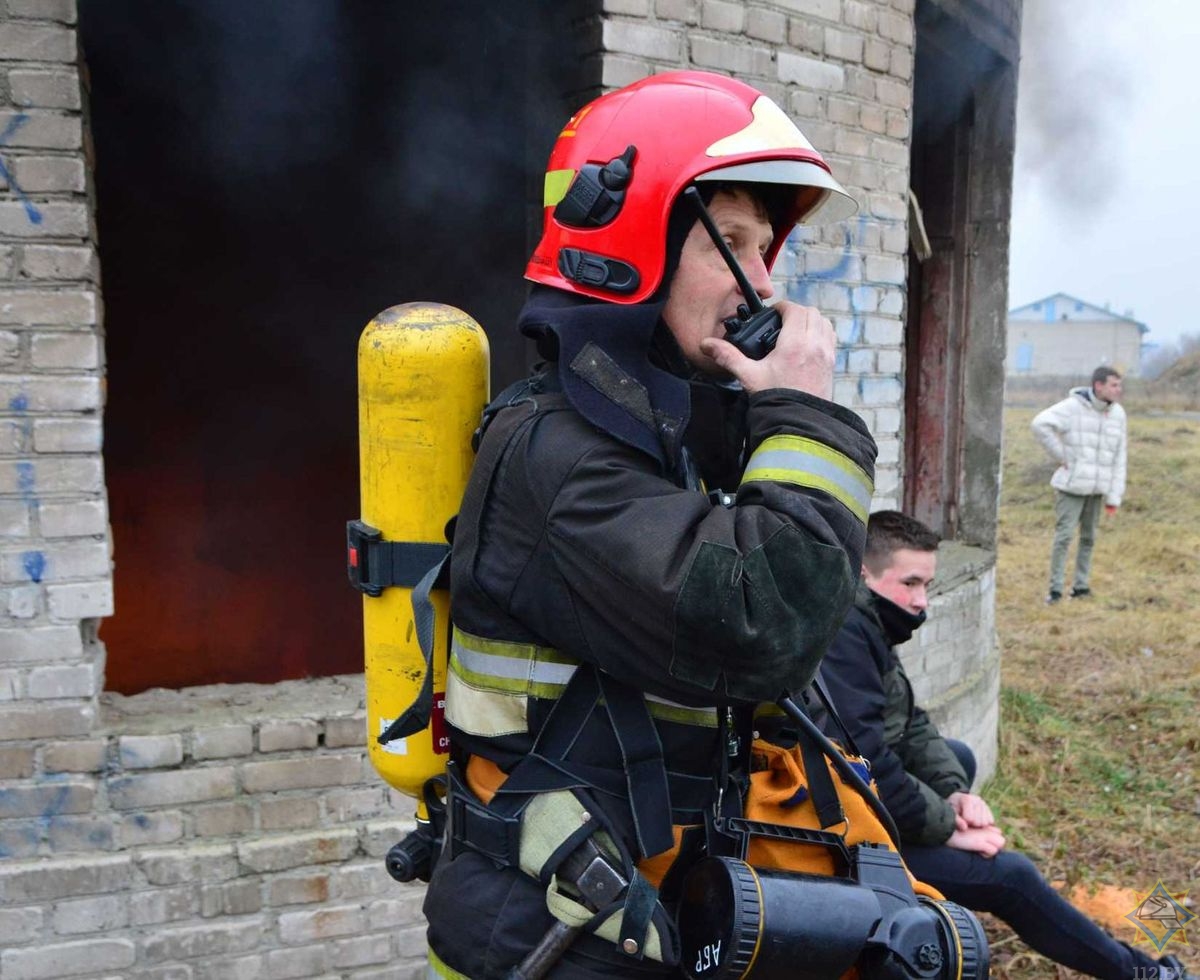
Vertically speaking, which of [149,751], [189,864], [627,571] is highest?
[627,571]

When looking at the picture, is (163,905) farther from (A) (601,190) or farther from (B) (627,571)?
(A) (601,190)

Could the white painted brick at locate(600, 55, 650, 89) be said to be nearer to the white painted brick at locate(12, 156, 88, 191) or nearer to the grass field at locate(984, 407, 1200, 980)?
the white painted brick at locate(12, 156, 88, 191)

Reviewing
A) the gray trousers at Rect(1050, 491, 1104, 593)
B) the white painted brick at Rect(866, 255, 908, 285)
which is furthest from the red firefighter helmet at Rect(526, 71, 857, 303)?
the gray trousers at Rect(1050, 491, 1104, 593)

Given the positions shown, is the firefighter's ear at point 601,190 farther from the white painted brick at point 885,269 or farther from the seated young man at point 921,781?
the white painted brick at point 885,269

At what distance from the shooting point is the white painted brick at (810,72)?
12.0 ft

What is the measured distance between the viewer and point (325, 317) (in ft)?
15.0

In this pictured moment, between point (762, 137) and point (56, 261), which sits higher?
point (762, 137)

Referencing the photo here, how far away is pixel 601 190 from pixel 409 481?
1.86ft

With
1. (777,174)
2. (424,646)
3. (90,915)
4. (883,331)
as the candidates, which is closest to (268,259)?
(883,331)

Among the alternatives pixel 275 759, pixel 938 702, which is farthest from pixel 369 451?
pixel 938 702

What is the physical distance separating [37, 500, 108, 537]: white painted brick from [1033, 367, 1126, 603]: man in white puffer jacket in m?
7.42

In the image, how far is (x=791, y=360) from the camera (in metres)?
1.65

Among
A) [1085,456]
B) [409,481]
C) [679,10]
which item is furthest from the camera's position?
[1085,456]

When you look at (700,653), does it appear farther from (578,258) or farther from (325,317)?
(325,317)
